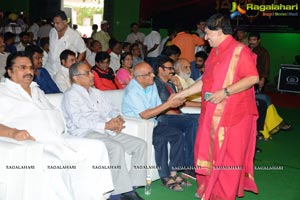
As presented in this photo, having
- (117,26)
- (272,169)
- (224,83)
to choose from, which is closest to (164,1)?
(117,26)

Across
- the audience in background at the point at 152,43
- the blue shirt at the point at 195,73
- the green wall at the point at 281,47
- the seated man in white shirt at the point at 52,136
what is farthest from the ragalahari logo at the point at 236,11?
the seated man in white shirt at the point at 52,136

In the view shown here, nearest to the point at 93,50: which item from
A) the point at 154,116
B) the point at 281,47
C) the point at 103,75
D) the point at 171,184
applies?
the point at 103,75

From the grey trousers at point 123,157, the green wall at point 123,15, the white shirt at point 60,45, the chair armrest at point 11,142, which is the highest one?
the green wall at point 123,15

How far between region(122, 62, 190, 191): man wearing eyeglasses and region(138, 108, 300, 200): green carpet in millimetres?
145

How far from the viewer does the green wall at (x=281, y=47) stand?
1072cm

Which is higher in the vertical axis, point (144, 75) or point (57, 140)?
point (144, 75)

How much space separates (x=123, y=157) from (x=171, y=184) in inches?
28.4

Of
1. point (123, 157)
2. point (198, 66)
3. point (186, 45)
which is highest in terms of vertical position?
point (186, 45)

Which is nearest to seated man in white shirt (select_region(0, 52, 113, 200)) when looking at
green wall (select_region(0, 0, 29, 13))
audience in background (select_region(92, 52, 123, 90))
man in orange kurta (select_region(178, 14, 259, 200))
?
man in orange kurta (select_region(178, 14, 259, 200))

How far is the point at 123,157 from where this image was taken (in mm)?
3277

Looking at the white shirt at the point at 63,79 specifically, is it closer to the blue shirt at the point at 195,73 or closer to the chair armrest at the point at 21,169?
the blue shirt at the point at 195,73

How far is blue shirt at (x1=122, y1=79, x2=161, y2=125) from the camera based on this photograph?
3727mm

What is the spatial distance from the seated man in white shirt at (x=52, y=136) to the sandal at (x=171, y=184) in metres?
0.78

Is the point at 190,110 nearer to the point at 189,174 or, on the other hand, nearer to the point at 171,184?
the point at 189,174
